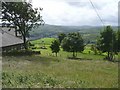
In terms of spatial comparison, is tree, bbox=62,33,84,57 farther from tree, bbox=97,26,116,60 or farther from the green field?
the green field

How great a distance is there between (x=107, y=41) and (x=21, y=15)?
29.9 meters

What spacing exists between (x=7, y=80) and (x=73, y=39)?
75.7 metres

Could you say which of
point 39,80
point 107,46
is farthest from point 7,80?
point 107,46

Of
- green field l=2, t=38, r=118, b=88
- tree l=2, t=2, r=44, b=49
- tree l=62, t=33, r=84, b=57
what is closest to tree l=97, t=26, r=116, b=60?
tree l=62, t=33, r=84, b=57

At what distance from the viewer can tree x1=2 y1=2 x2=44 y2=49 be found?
2356 inches

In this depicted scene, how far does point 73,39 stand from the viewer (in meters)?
91.4

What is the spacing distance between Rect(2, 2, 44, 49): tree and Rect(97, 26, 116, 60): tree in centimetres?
2343

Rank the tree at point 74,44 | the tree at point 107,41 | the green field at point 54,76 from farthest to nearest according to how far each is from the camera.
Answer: the tree at point 74,44 → the tree at point 107,41 → the green field at point 54,76

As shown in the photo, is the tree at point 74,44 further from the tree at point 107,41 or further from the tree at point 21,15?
the tree at point 21,15

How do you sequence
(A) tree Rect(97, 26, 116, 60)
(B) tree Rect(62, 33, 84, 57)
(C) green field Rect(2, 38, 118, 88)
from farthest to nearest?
(B) tree Rect(62, 33, 84, 57), (A) tree Rect(97, 26, 116, 60), (C) green field Rect(2, 38, 118, 88)

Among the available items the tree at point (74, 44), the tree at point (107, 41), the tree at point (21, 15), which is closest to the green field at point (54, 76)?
the tree at point (21, 15)

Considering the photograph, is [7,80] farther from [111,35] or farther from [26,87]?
[111,35]

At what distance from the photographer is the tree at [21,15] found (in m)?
59.8

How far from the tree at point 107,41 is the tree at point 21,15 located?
76.9 feet
